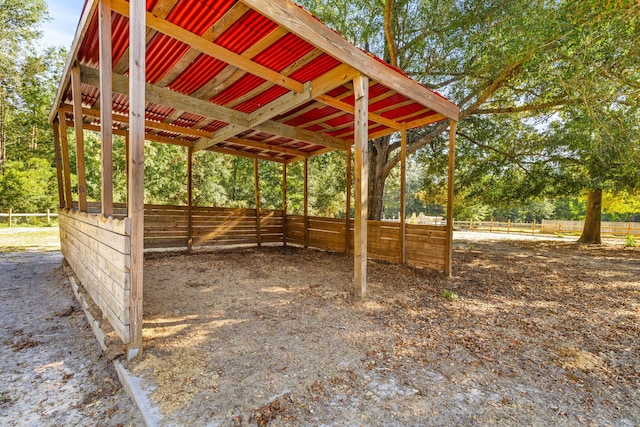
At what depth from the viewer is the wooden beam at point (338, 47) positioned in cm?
266

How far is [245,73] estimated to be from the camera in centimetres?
411

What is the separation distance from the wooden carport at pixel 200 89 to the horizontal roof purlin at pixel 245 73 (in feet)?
0.05

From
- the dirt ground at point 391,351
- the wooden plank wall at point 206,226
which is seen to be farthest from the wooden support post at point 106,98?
the wooden plank wall at point 206,226

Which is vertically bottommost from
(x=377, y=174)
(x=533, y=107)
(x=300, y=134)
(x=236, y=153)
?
(x=377, y=174)

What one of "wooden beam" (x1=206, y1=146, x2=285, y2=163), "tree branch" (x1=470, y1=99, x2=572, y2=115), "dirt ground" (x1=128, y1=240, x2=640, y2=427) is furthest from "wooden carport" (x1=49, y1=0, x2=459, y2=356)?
"tree branch" (x1=470, y1=99, x2=572, y2=115)

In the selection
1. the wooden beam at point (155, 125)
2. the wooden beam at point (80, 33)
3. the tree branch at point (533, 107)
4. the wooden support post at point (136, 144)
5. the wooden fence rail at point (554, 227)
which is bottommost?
the wooden fence rail at point (554, 227)

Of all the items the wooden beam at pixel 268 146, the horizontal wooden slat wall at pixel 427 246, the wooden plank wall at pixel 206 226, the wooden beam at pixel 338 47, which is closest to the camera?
the wooden beam at pixel 338 47

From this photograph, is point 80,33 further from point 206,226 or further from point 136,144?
point 206,226

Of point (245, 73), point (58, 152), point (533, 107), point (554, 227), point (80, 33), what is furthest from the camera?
point (554, 227)

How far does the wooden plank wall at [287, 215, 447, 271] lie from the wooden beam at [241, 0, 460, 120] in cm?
232

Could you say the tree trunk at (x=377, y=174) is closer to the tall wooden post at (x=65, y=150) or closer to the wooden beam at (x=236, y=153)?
the wooden beam at (x=236, y=153)

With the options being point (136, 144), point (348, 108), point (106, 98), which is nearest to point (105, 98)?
point (106, 98)

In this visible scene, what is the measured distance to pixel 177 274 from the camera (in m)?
5.10

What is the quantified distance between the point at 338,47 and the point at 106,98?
2498 millimetres
